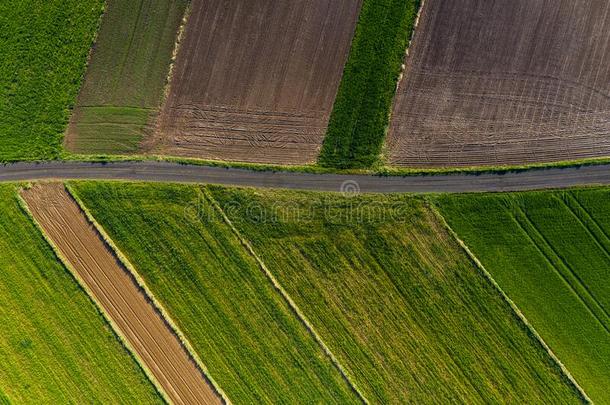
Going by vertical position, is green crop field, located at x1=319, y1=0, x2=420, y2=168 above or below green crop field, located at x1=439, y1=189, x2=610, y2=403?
above

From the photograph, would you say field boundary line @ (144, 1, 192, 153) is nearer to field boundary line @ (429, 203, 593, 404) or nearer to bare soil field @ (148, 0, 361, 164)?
bare soil field @ (148, 0, 361, 164)

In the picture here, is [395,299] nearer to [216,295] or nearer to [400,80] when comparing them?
[216,295]

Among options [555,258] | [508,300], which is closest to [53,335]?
[508,300]

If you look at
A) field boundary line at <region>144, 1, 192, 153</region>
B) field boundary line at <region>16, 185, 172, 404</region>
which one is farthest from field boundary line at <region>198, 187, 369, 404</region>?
field boundary line at <region>16, 185, 172, 404</region>

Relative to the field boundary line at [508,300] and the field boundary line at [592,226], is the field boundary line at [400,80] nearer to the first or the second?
the field boundary line at [508,300]

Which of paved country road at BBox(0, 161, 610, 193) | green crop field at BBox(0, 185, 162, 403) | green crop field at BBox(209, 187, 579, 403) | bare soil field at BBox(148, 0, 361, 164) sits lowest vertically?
green crop field at BBox(0, 185, 162, 403)
